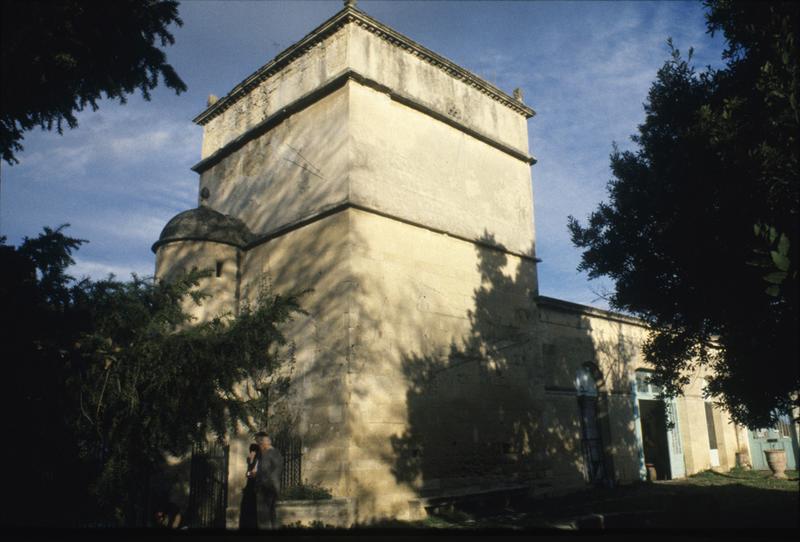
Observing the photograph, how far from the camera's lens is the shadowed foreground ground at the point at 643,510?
9.23 metres

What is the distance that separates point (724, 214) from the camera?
7512 mm

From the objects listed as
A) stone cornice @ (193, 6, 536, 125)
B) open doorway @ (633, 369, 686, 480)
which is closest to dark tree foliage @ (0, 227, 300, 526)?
stone cornice @ (193, 6, 536, 125)

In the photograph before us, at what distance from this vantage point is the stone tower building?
438 inches

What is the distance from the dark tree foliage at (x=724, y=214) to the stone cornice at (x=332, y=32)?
6.09 m

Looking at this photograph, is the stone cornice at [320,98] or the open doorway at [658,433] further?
the open doorway at [658,433]

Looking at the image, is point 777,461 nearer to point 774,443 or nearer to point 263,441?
point 774,443

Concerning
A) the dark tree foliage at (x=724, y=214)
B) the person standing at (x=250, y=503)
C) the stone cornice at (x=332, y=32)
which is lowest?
the person standing at (x=250, y=503)

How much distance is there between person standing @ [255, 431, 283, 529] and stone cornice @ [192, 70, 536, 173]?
8.13 m

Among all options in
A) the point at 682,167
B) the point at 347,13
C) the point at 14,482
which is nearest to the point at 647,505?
the point at 682,167

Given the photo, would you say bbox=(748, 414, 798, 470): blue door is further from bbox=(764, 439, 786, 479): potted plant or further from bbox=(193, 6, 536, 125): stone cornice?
bbox=(193, 6, 536, 125): stone cornice

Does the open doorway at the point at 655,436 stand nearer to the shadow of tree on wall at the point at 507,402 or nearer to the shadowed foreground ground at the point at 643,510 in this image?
the shadow of tree on wall at the point at 507,402

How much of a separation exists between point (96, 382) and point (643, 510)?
9.53 metres

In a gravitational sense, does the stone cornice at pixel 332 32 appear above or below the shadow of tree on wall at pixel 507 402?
above

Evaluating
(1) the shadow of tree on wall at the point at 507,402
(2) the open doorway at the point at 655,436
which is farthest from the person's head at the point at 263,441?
(2) the open doorway at the point at 655,436
